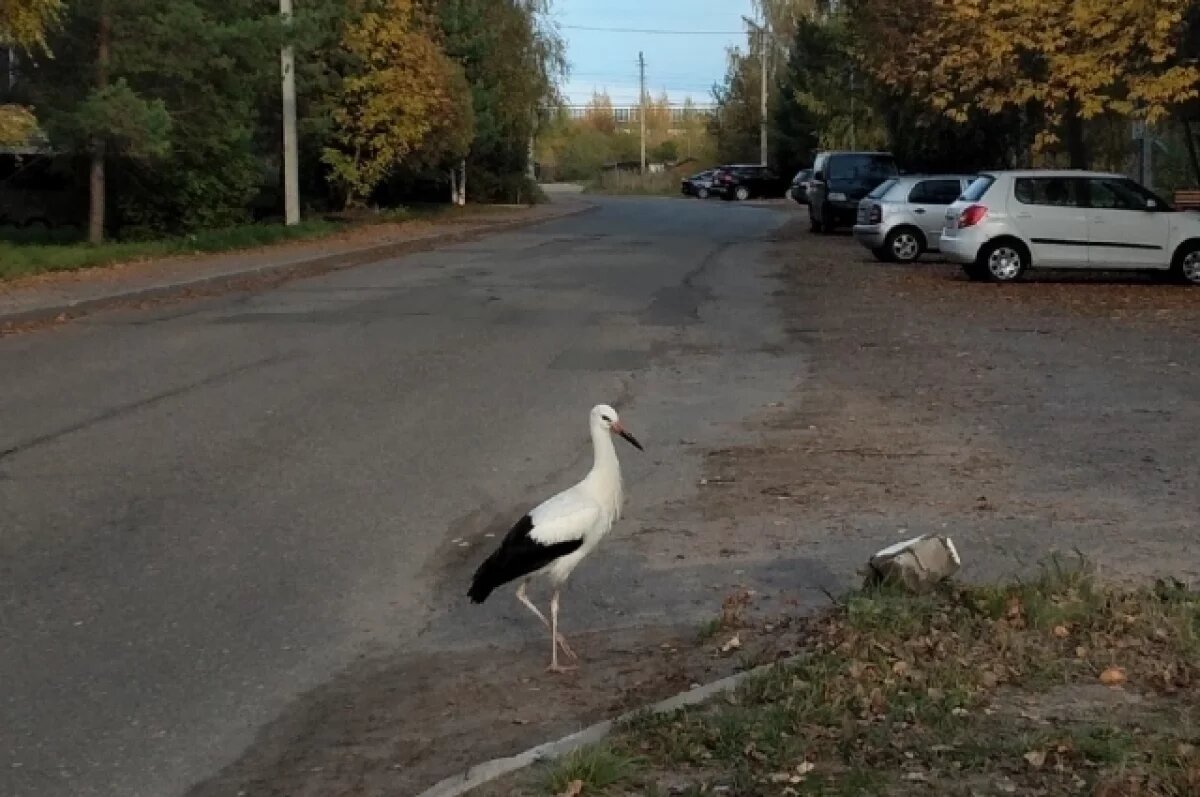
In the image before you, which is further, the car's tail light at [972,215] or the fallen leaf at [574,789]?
the car's tail light at [972,215]

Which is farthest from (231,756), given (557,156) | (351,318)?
(557,156)

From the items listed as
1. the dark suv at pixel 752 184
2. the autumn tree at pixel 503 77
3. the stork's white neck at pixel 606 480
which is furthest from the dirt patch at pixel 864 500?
the dark suv at pixel 752 184

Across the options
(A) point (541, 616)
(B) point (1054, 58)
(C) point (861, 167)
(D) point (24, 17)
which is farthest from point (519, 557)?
(C) point (861, 167)

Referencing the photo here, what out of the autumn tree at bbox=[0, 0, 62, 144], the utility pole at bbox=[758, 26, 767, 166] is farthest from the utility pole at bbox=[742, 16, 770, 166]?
the autumn tree at bbox=[0, 0, 62, 144]

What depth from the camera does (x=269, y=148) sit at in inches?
1714

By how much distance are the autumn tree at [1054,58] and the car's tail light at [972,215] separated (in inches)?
133

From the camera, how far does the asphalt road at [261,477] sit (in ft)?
19.9

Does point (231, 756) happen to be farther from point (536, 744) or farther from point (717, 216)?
point (717, 216)

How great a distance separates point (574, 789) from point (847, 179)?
3621 cm

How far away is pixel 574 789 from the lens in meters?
4.57

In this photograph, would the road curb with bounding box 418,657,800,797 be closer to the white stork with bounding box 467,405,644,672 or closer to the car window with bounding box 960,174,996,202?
the white stork with bounding box 467,405,644,672

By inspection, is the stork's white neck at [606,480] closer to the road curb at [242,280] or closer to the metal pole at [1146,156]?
the road curb at [242,280]

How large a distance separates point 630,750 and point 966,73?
25.0 metres

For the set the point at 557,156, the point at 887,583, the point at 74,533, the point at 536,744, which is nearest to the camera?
the point at 536,744
